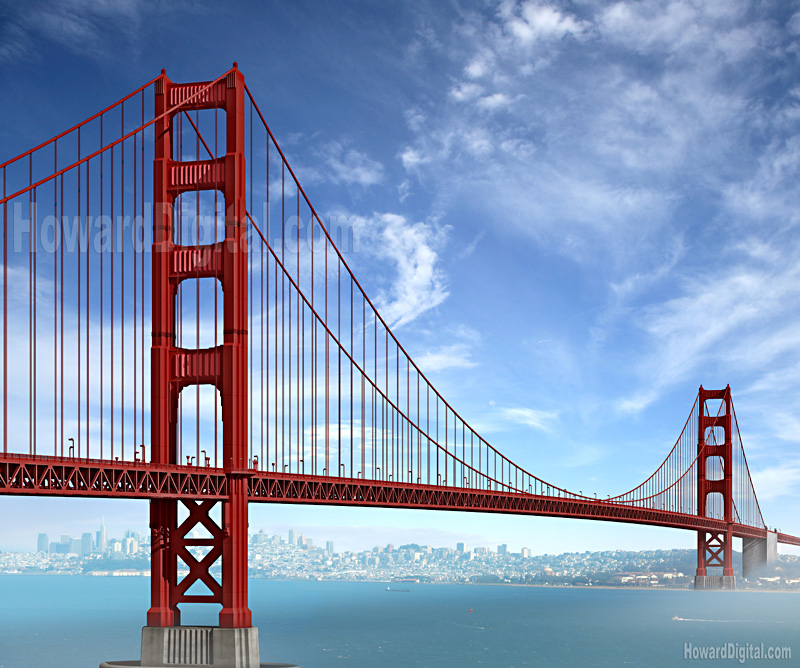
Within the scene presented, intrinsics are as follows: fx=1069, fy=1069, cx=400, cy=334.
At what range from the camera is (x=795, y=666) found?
63.7 m

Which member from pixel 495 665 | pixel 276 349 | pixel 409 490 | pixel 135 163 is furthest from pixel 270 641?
pixel 135 163

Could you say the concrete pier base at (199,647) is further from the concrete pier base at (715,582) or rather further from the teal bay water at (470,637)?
the concrete pier base at (715,582)

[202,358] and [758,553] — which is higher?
[202,358]

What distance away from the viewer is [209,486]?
40938mm

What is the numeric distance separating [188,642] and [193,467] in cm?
664

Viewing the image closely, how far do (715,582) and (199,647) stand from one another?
102 meters

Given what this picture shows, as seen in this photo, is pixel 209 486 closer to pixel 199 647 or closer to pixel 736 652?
pixel 199 647

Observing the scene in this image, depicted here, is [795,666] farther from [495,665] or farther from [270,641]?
[270,641]

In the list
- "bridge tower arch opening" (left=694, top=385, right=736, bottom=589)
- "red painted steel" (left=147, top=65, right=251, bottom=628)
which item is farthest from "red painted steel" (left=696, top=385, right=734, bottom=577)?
"red painted steel" (left=147, top=65, right=251, bottom=628)

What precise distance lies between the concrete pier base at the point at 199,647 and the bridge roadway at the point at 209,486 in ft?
16.8

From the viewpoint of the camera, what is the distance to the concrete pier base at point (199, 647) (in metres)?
39.8

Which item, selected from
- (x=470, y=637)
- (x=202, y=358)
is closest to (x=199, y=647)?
(x=202, y=358)

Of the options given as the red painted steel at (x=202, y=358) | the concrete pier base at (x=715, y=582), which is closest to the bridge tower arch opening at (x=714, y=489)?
the concrete pier base at (x=715, y=582)

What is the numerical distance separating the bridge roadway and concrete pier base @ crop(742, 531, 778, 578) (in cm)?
7687
